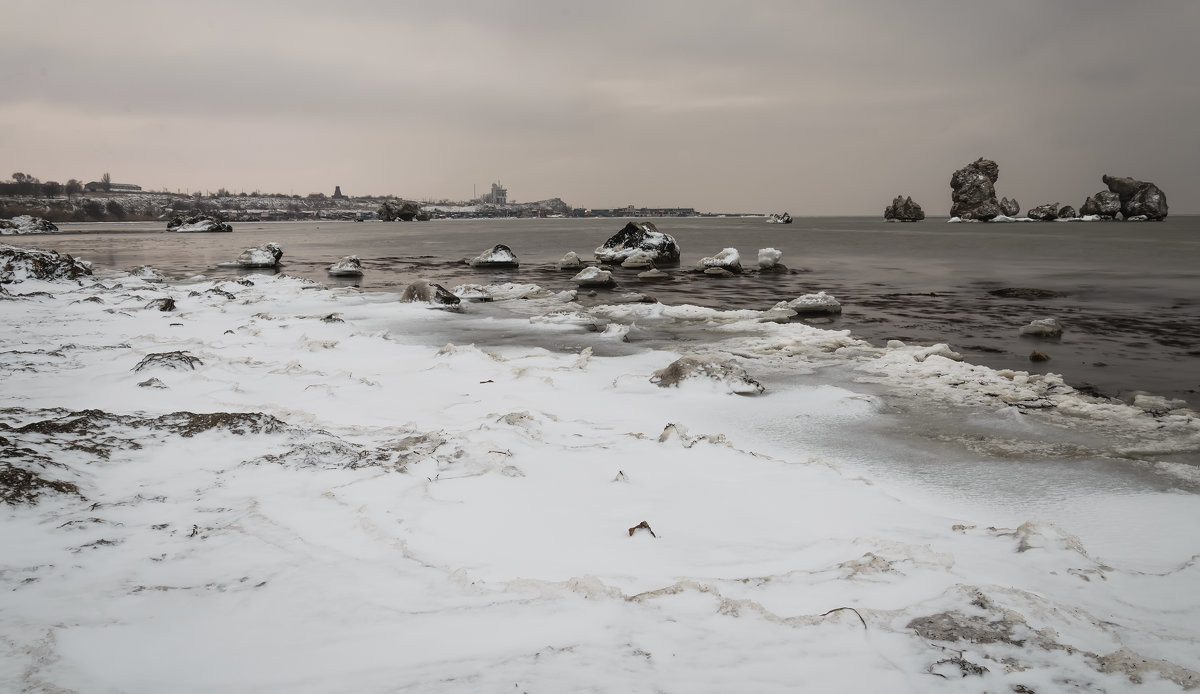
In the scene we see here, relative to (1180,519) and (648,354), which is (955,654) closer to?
(1180,519)

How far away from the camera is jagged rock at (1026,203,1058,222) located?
409 ft

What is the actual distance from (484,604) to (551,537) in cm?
77

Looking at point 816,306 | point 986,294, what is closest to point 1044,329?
point 816,306

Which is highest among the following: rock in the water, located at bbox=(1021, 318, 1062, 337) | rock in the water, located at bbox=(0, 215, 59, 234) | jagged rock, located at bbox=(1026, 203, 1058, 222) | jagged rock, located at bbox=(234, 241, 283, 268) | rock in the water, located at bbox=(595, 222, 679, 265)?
jagged rock, located at bbox=(1026, 203, 1058, 222)

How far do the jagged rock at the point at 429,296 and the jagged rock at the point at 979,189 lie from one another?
135276 millimetres

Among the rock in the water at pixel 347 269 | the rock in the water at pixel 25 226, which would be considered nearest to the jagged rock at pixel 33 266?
the rock in the water at pixel 347 269

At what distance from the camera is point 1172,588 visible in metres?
3.24

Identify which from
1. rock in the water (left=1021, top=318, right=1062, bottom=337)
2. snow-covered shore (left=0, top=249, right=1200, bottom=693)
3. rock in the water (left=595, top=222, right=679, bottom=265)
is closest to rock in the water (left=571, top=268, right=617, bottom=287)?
rock in the water (left=595, top=222, right=679, bottom=265)

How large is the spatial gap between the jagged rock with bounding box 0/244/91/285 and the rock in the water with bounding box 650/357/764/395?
1777cm

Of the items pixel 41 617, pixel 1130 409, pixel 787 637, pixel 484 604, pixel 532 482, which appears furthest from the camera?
pixel 1130 409

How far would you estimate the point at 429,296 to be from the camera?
15164 mm

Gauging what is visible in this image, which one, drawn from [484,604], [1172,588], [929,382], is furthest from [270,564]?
[929,382]

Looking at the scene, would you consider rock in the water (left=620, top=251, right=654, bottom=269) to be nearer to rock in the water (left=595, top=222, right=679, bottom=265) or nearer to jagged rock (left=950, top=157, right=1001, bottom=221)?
rock in the water (left=595, top=222, right=679, bottom=265)

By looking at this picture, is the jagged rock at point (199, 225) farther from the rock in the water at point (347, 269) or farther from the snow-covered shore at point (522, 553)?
the snow-covered shore at point (522, 553)
